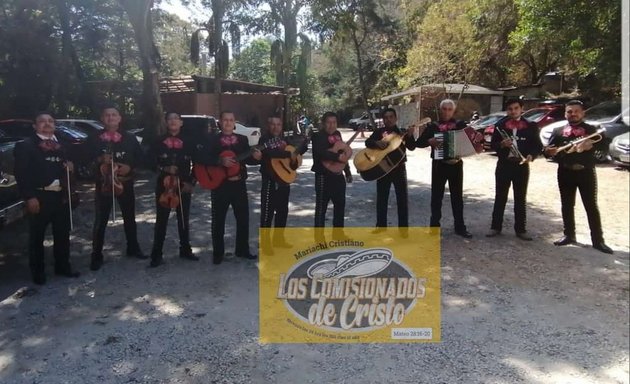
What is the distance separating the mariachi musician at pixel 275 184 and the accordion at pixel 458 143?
1644 millimetres

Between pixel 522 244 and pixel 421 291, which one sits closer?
pixel 421 291

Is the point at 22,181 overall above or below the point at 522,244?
above

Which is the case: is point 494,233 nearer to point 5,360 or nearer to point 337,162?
point 337,162

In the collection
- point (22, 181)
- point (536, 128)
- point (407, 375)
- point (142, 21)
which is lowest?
point (407, 375)

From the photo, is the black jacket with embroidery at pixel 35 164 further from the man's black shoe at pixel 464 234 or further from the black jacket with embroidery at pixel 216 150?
the man's black shoe at pixel 464 234

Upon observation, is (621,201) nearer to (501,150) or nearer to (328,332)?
(501,150)

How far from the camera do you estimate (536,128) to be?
6.09 meters

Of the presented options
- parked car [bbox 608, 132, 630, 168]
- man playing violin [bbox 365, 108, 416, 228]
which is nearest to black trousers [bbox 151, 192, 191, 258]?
man playing violin [bbox 365, 108, 416, 228]

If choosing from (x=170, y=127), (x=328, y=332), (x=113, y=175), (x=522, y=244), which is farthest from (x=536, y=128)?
(x=113, y=175)

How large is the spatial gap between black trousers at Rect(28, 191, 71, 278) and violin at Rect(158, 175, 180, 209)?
937mm

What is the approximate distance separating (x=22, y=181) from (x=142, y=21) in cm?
705

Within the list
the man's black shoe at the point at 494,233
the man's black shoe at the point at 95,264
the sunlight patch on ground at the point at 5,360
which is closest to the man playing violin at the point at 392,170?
the man's black shoe at the point at 494,233

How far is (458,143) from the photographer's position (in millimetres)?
6031

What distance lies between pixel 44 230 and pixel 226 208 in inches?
70.1
